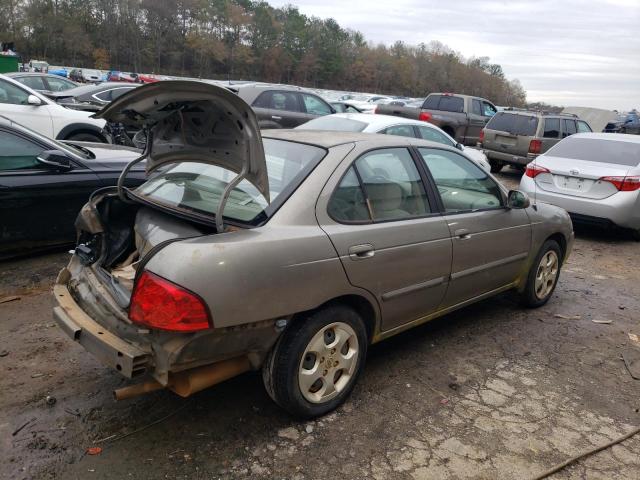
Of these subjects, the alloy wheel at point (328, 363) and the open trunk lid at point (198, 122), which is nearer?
the open trunk lid at point (198, 122)

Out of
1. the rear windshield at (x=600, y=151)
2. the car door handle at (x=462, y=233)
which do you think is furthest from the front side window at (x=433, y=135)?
the car door handle at (x=462, y=233)

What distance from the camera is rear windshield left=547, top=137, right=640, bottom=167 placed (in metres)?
7.94

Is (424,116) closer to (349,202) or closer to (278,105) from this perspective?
(278,105)

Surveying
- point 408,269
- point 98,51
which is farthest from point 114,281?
point 98,51

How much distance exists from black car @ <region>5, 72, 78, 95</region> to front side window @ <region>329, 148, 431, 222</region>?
13662 millimetres

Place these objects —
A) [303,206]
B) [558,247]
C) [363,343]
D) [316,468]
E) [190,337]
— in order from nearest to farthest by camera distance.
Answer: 1. [190,337]
2. [316,468]
3. [303,206]
4. [363,343]
5. [558,247]

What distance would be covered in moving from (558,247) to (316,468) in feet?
11.4

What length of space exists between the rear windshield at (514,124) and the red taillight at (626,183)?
5.41 m

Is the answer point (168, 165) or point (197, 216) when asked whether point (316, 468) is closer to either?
point (197, 216)

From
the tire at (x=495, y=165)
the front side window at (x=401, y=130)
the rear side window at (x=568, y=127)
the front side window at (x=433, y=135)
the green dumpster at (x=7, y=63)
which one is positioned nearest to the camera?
the front side window at (x=401, y=130)

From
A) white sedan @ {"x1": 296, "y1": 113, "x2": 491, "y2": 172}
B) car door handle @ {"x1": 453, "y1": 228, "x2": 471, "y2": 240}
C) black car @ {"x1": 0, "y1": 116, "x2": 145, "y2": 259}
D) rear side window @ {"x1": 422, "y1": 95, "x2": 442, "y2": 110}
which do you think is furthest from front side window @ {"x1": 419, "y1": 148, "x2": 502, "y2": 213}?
rear side window @ {"x1": 422, "y1": 95, "x2": 442, "y2": 110}

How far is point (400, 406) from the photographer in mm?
3332

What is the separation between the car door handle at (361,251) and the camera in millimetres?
3070

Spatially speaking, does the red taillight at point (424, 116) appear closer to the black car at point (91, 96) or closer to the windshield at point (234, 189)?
the black car at point (91, 96)
